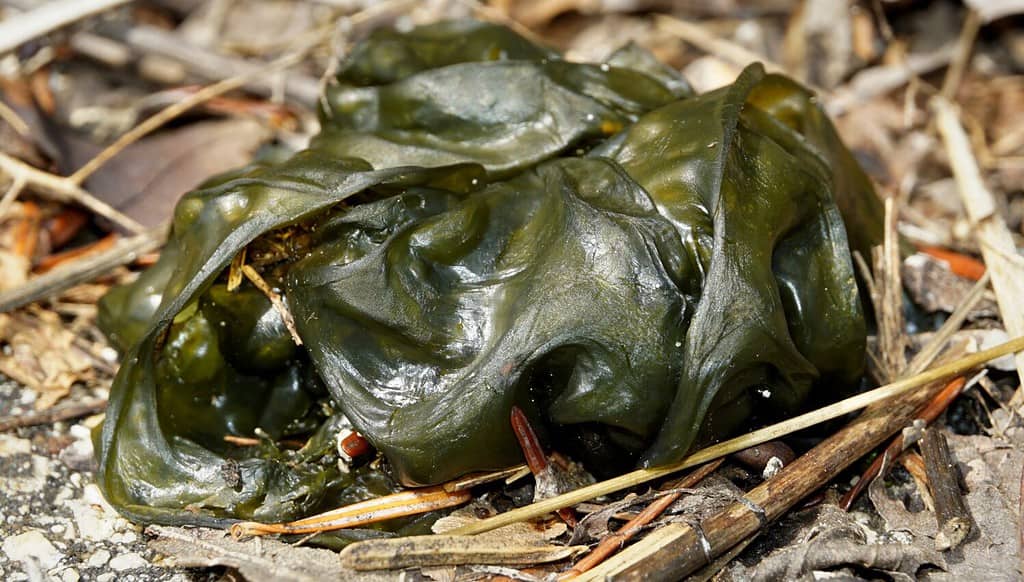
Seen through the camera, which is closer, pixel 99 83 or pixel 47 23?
pixel 47 23

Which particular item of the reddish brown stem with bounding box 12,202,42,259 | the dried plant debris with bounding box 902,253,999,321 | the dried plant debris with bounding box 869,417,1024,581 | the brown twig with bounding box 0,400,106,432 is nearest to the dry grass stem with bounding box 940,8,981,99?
the dried plant debris with bounding box 902,253,999,321

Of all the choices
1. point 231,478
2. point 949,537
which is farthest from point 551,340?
point 949,537

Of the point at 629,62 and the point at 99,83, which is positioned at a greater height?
the point at 629,62

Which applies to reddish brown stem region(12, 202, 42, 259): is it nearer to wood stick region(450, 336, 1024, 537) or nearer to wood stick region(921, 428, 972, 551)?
wood stick region(450, 336, 1024, 537)

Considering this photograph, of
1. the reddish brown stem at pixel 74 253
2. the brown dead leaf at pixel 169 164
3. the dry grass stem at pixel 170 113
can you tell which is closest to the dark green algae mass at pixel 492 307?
the reddish brown stem at pixel 74 253

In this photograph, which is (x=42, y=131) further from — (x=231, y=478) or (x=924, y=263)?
(x=924, y=263)

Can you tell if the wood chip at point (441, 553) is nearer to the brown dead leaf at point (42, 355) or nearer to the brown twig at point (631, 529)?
the brown twig at point (631, 529)
